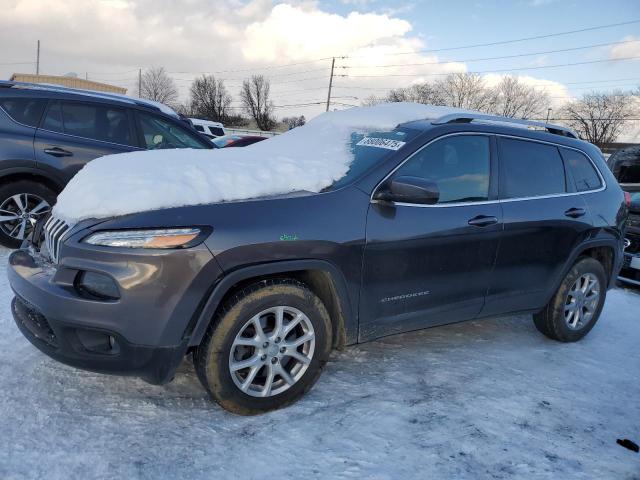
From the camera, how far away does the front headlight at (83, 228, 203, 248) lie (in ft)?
7.79

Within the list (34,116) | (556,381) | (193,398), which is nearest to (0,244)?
(34,116)

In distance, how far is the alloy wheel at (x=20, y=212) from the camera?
5223mm

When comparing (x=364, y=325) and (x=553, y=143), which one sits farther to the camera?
(x=553, y=143)

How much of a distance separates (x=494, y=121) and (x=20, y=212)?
472cm

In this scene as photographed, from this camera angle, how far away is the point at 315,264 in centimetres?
271

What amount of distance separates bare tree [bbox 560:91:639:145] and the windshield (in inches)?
2822

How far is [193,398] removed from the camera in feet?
9.45

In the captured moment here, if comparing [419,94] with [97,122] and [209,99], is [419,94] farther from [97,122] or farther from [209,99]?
[97,122]

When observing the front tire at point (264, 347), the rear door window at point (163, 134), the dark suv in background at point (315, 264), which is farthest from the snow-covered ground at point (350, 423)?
the rear door window at point (163, 134)

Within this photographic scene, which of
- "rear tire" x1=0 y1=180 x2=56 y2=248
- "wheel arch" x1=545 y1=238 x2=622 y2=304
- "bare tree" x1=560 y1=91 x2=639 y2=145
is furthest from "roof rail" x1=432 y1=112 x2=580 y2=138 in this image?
"bare tree" x1=560 y1=91 x2=639 y2=145

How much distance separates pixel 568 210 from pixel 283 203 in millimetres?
2443

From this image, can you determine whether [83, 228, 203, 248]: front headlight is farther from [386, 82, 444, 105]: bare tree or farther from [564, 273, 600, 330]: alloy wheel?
[386, 82, 444, 105]: bare tree

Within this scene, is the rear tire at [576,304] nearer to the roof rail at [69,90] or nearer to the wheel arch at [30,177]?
the roof rail at [69,90]

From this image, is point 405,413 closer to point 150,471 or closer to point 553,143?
point 150,471
